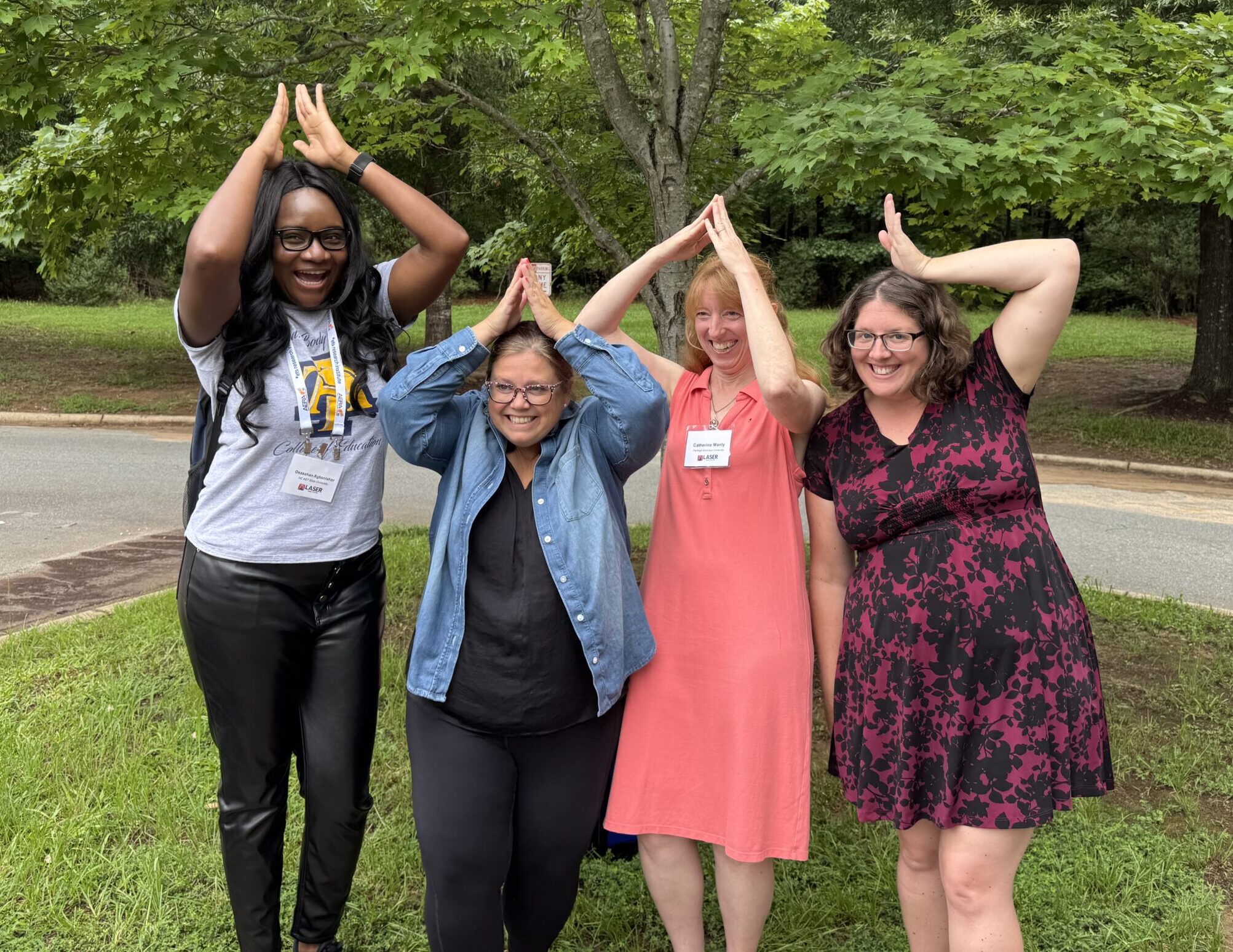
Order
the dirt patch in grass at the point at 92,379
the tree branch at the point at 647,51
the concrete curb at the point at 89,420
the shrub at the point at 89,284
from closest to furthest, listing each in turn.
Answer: the tree branch at the point at 647,51 → the concrete curb at the point at 89,420 → the dirt patch in grass at the point at 92,379 → the shrub at the point at 89,284

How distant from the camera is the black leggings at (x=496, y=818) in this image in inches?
90.4

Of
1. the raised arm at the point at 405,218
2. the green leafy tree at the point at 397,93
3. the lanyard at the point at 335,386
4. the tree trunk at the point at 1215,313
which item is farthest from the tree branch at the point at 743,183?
the tree trunk at the point at 1215,313

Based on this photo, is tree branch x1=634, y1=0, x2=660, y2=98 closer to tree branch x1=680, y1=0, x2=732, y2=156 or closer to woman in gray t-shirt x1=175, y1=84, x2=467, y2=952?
tree branch x1=680, y1=0, x2=732, y2=156

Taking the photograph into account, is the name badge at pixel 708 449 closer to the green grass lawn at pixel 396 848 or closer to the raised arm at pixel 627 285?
the raised arm at pixel 627 285

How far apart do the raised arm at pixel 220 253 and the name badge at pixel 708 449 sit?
1.11 metres

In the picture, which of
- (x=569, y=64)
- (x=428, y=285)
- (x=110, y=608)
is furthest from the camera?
(x=110, y=608)

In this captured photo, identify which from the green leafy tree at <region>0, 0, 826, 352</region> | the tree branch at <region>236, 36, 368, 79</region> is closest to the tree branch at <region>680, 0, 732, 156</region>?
the green leafy tree at <region>0, 0, 826, 352</region>

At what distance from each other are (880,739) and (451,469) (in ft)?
3.82

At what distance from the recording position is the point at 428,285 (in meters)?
2.67

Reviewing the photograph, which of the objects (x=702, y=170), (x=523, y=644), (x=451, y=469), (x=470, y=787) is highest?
(x=702, y=170)

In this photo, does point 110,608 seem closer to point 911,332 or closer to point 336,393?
point 336,393

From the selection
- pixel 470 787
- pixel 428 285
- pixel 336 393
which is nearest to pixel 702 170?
pixel 428 285

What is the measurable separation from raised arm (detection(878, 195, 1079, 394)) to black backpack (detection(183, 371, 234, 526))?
5.37 feet

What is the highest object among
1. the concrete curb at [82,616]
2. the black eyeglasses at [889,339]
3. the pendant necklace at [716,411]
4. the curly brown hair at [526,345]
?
the black eyeglasses at [889,339]
